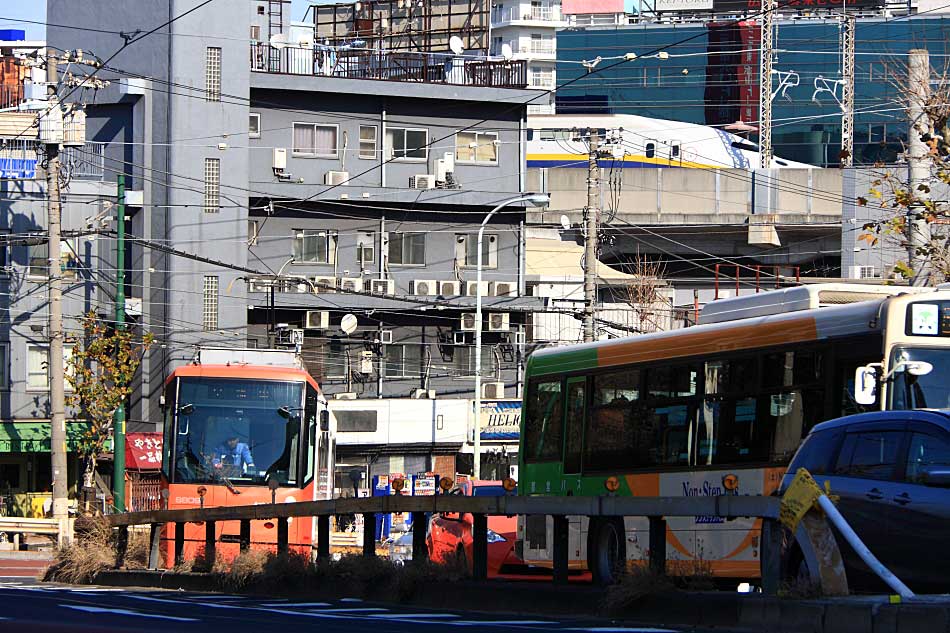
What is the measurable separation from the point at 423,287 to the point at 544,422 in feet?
102

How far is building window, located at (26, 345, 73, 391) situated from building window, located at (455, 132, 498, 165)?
14.9 m

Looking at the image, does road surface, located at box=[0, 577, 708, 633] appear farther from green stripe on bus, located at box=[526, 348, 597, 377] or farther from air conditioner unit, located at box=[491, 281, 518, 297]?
air conditioner unit, located at box=[491, 281, 518, 297]

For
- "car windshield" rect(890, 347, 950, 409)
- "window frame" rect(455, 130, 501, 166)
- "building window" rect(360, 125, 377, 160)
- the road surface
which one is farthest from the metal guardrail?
"window frame" rect(455, 130, 501, 166)

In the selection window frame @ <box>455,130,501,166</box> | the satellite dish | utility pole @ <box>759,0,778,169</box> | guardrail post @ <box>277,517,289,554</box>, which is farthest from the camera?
utility pole @ <box>759,0,778,169</box>

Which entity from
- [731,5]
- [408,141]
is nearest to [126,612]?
[408,141]

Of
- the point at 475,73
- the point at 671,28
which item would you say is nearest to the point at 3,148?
the point at 475,73

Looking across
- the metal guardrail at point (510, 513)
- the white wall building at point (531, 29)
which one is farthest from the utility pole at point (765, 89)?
the metal guardrail at point (510, 513)

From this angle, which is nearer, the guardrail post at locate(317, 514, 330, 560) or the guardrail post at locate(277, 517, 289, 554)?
the guardrail post at locate(317, 514, 330, 560)

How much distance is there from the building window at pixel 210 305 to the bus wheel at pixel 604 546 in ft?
113

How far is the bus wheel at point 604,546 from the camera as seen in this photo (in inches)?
632

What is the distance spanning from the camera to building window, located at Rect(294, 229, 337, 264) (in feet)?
173

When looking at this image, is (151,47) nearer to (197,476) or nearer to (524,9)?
(197,476)

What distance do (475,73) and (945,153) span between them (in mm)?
32210

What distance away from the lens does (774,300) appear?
1775cm
